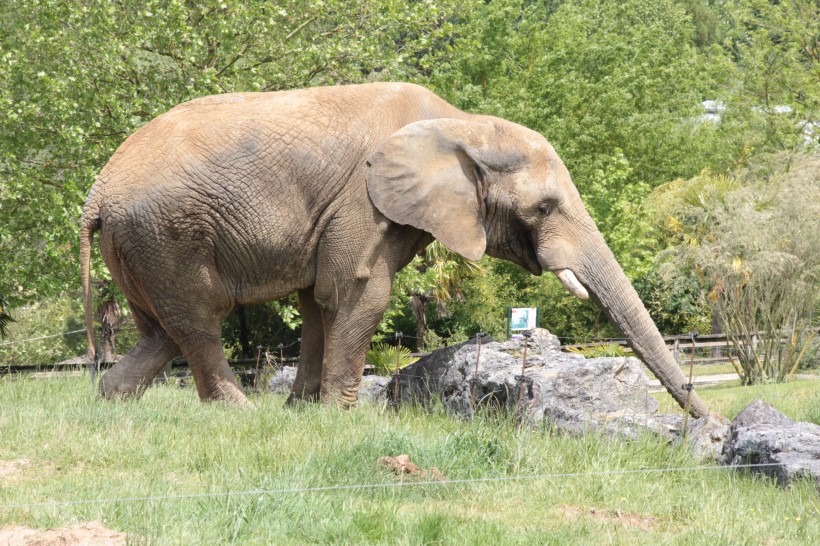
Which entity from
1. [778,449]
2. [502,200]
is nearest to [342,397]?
[502,200]

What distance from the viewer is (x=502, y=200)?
970 centimetres

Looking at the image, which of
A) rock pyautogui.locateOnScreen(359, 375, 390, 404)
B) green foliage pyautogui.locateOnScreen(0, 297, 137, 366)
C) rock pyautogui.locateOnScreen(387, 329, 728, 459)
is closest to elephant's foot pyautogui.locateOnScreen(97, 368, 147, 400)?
rock pyautogui.locateOnScreen(387, 329, 728, 459)

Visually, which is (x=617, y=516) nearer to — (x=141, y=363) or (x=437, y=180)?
(x=437, y=180)

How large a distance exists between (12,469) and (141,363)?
3.36 meters

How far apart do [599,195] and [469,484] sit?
25.2 meters

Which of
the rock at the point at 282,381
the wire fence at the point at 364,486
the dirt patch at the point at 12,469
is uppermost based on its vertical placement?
the rock at the point at 282,381

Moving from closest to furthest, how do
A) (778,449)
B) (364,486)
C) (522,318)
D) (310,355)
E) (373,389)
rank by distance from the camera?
1. (364,486)
2. (778,449)
3. (310,355)
4. (373,389)
5. (522,318)

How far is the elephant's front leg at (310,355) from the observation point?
34.1 ft

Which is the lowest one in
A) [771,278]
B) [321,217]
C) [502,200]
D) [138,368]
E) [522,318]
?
[138,368]

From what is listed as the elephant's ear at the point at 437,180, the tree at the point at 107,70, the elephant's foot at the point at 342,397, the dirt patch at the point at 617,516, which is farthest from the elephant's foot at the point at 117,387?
the tree at the point at 107,70

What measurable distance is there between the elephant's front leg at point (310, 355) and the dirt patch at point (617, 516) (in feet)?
15.0

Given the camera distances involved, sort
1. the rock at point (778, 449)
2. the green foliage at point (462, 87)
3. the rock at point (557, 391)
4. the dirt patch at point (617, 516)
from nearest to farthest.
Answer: the dirt patch at point (617, 516)
the rock at point (778, 449)
the rock at point (557, 391)
the green foliage at point (462, 87)

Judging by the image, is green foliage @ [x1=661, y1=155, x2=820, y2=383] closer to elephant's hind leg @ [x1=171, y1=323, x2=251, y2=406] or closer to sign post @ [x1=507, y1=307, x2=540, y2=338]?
sign post @ [x1=507, y1=307, x2=540, y2=338]

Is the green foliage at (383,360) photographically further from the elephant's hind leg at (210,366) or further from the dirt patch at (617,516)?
the dirt patch at (617,516)
